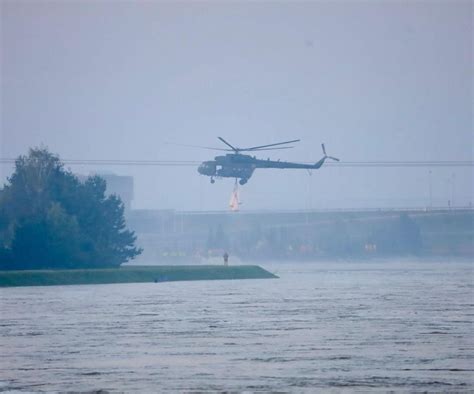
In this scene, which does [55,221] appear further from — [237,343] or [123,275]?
[237,343]

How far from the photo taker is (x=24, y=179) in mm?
124562

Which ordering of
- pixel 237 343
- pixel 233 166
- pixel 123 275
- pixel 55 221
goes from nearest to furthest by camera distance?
pixel 237 343
pixel 55 221
pixel 123 275
pixel 233 166

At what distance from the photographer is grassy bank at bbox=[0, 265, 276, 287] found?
10244 centimetres

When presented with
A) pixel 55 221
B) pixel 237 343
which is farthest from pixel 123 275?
pixel 237 343

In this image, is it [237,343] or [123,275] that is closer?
[237,343]

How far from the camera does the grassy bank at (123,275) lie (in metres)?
102

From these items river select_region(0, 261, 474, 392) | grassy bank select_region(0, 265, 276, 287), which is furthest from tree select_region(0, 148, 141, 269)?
river select_region(0, 261, 474, 392)

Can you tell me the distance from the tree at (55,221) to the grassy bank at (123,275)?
2859 millimetres

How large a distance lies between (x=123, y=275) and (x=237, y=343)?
67777mm

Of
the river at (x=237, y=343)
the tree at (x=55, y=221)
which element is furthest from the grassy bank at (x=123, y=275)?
the river at (x=237, y=343)

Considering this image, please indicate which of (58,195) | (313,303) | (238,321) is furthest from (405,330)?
(58,195)

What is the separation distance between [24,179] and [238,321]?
67818 mm

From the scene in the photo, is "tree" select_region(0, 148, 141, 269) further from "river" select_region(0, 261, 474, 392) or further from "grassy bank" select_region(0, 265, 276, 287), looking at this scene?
"river" select_region(0, 261, 474, 392)

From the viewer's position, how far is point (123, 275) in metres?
115
